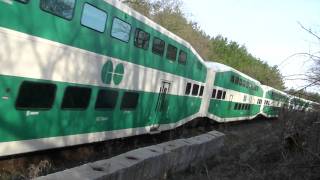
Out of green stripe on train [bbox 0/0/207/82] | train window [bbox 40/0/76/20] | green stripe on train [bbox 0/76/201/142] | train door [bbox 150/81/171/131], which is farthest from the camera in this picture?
A: train door [bbox 150/81/171/131]

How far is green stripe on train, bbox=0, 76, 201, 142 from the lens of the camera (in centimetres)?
835

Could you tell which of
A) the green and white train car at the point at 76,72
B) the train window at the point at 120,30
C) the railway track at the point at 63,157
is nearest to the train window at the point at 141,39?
the green and white train car at the point at 76,72

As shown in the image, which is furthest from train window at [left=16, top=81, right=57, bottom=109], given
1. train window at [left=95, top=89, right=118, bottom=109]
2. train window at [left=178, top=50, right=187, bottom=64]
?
train window at [left=178, top=50, right=187, bottom=64]

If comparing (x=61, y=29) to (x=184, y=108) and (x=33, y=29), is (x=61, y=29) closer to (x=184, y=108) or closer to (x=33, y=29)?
(x=33, y=29)

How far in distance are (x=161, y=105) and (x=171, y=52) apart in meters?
1.92

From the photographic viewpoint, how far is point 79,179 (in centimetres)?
564

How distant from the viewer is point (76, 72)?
33.8 ft

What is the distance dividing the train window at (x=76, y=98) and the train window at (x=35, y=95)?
549 mm

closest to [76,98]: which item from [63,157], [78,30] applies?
[78,30]

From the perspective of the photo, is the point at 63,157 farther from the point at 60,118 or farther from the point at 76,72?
the point at 76,72

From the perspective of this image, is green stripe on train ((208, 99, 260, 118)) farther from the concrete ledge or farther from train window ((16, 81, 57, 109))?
train window ((16, 81, 57, 109))

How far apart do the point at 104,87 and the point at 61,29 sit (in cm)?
267

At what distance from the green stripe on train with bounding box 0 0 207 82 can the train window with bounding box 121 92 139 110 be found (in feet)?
3.11

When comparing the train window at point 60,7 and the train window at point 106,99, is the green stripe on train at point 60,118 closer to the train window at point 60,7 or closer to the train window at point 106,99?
the train window at point 106,99
